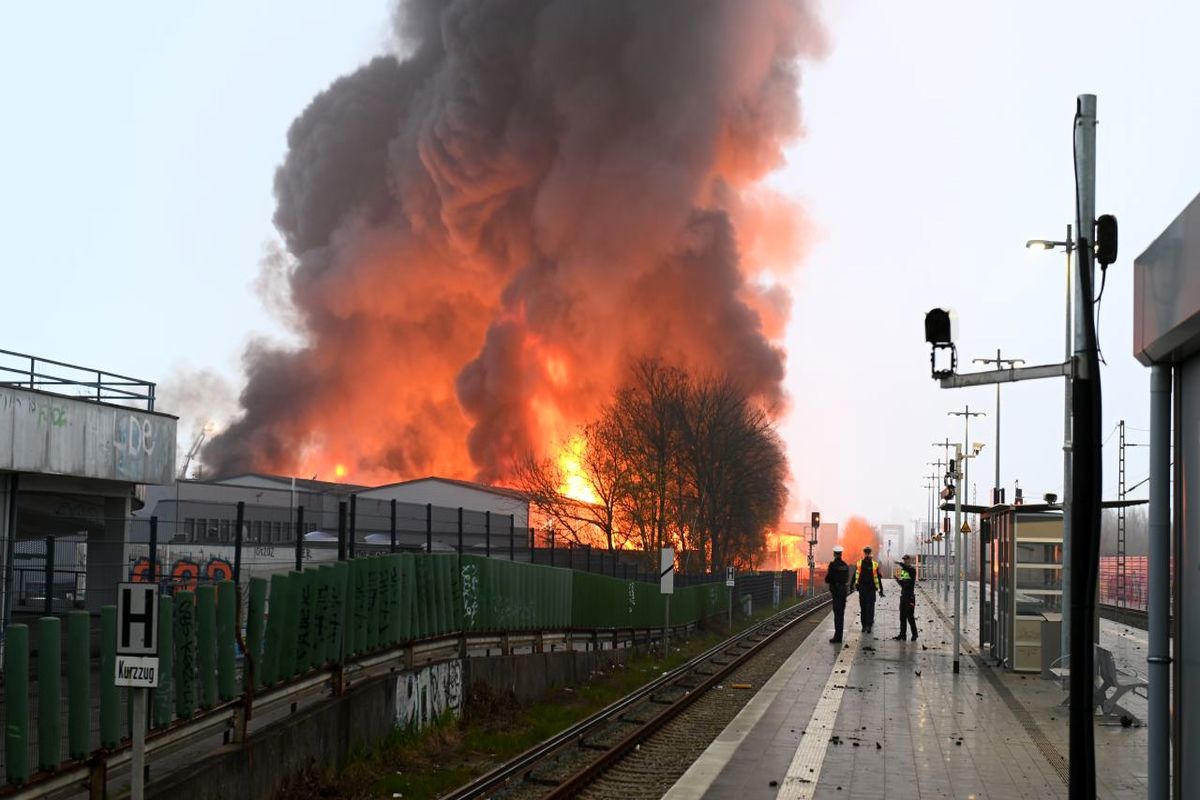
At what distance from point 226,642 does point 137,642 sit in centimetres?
322

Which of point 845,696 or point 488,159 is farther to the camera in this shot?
point 488,159

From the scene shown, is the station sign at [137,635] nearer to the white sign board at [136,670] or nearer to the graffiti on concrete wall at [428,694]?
the white sign board at [136,670]

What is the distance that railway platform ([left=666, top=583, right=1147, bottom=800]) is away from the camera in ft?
40.2

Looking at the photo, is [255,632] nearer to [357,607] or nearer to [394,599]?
[357,607]

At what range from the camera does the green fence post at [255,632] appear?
39.7 feet

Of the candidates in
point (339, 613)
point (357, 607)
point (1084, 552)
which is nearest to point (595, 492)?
point (357, 607)

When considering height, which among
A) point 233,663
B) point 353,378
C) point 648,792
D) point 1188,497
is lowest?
point 648,792

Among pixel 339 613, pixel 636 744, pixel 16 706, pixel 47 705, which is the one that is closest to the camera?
pixel 16 706

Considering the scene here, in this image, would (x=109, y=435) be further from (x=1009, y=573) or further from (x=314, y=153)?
(x=314, y=153)

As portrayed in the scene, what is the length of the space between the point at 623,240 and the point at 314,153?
3246 cm

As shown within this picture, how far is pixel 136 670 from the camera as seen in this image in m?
8.33

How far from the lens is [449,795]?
11.7 metres

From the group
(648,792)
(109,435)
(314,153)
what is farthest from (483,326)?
(648,792)

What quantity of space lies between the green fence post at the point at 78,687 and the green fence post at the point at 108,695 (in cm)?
23
